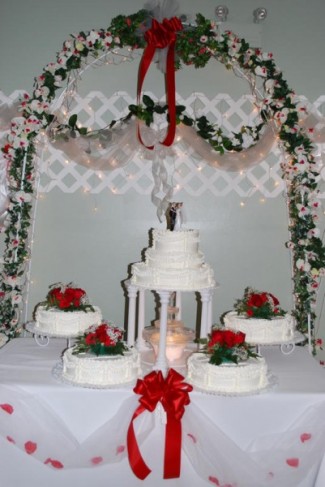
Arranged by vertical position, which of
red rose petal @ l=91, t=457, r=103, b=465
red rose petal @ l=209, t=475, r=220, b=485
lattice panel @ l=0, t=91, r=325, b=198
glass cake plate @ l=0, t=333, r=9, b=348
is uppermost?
lattice panel @ l=0, t=91, r=325, b=198

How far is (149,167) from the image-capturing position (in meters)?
3.97

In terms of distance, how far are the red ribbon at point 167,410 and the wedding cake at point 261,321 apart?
567 mm

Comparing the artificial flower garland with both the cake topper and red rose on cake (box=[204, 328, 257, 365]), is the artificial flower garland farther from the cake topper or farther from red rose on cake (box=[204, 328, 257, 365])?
red rose on cake (box=[204, 328, 257, 365])

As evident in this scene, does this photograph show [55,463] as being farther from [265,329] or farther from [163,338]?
[265,329]

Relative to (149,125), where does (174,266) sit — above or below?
below

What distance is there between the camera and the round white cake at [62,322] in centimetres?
267

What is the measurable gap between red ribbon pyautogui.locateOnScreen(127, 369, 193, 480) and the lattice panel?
1.98 metres

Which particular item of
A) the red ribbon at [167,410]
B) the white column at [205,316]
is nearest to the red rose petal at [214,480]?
the red ribbon at [167,410]

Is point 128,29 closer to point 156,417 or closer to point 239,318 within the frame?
point 239,318

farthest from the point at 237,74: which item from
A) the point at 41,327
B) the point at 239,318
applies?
the point at 41,327

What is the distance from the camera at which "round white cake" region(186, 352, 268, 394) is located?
2.21 m

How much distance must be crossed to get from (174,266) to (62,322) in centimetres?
60

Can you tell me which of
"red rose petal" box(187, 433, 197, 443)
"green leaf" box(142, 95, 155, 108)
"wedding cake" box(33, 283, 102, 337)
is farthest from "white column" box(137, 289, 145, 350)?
"green leaf" box(142, 95, 155, 108)

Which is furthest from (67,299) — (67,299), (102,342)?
(102,342)
